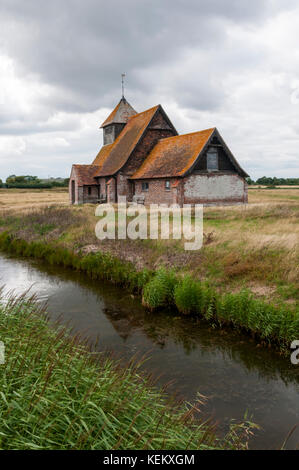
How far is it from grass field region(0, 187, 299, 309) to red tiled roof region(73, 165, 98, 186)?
13.7 m

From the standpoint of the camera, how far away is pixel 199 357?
8023 mm

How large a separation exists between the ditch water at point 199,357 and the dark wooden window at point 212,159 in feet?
55.2

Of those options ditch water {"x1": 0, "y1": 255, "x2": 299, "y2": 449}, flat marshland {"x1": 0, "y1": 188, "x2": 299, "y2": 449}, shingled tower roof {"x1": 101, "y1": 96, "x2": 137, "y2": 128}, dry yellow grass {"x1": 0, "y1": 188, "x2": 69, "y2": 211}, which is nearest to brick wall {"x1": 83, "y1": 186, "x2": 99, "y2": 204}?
dry yellow grass {"x1": 0, "y1": 188, "x2": 69, "y2": 211}

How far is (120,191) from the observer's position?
102 ft

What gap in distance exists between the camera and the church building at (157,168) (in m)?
26.6

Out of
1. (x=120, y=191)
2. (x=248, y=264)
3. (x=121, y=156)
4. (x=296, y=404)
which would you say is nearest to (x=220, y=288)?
(x=248, y=264)

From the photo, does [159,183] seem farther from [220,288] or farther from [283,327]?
[283,327]

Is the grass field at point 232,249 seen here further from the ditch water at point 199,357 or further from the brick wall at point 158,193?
the brick wall at point 158,193

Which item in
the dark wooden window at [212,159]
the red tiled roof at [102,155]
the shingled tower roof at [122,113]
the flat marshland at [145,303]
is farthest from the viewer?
the shingled tower roof at [122,113]

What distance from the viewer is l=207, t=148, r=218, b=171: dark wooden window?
26938 mm

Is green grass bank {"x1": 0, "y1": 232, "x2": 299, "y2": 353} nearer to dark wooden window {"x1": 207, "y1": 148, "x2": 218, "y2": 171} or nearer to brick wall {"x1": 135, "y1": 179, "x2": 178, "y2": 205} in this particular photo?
brick wall {"x1": 135, "y1": 179, "x2": 178, "y2": 205}

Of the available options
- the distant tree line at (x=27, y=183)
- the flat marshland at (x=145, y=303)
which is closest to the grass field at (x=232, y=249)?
the flat marshland at (x=145, y=303)

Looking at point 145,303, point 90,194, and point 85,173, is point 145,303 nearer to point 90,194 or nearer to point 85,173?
point 90,194
